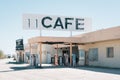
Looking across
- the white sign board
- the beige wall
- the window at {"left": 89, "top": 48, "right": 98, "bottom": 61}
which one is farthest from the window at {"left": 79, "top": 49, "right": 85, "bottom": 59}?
the white sign board

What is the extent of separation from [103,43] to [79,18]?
827 cm

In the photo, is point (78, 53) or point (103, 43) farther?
point (78, 53)

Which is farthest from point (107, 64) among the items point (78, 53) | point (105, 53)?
point (78, 53)

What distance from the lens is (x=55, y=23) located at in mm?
39312

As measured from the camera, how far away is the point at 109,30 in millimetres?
30906

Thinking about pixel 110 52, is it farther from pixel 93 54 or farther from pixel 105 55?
pixel 93 54

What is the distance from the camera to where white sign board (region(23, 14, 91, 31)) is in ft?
124

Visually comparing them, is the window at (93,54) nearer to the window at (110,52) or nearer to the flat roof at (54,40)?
the flat roof at (54,40)

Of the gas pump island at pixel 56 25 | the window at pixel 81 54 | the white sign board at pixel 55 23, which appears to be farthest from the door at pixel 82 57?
the white sign board at pixel 55 23

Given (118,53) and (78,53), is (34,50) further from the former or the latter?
(118,53)

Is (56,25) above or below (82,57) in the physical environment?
above

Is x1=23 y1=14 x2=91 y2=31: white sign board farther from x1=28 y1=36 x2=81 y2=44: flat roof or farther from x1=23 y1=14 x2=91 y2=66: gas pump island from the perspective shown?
x1=28 y1=36 x2=81 y2=44: flat roof

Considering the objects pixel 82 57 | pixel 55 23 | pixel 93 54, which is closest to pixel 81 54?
pixel 82 57

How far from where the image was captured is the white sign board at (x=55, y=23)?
124ft
